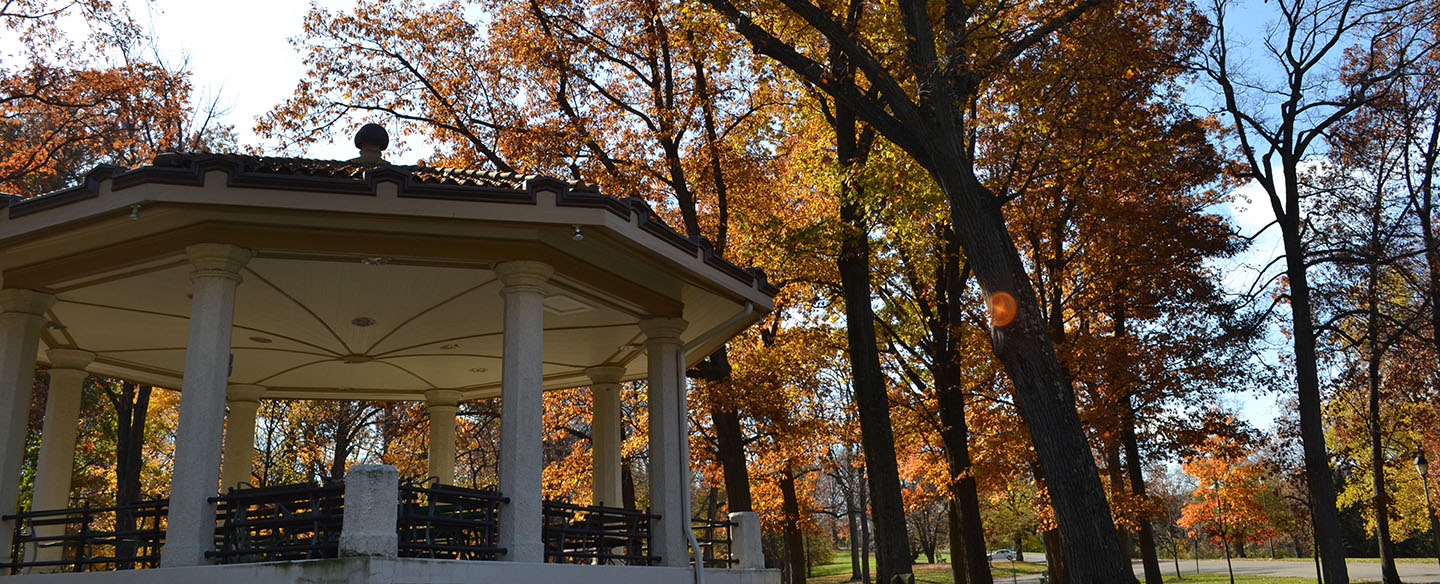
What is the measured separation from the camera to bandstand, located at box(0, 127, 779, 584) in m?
7.95

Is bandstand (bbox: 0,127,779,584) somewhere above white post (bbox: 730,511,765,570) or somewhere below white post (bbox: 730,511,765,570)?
above

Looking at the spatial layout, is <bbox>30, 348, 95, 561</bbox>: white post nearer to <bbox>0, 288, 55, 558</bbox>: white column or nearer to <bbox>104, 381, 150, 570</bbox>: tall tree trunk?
<bbox>0, 288, 55, 558</bbox>: white column

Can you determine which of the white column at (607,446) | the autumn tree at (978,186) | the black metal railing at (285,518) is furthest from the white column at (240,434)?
the autumn tree at (978,186)

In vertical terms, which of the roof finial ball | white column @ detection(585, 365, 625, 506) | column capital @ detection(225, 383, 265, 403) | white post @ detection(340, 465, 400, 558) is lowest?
white post @ detection(340, 465, 400, 558)

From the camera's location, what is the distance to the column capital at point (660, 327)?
11.3 metres

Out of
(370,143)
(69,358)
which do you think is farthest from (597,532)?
(69,358)

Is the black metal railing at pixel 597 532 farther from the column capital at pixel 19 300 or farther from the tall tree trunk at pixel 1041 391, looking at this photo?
the column capital at pixel 19 300

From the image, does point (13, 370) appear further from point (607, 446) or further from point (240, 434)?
point (607, 446)

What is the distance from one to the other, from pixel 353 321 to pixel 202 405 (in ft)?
12.3

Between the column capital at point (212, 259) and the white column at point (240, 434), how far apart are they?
5.68m

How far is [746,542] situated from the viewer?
38.1 feet

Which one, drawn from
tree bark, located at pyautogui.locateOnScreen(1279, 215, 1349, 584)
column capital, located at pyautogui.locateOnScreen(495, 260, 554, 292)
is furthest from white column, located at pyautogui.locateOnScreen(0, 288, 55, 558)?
tree bark, located at pyautogui.locateOnScreen(1279, 215, 1349, 584)

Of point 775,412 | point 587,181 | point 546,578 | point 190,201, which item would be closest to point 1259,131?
point 775,412

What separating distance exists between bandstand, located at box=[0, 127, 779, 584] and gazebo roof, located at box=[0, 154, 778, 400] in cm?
3
